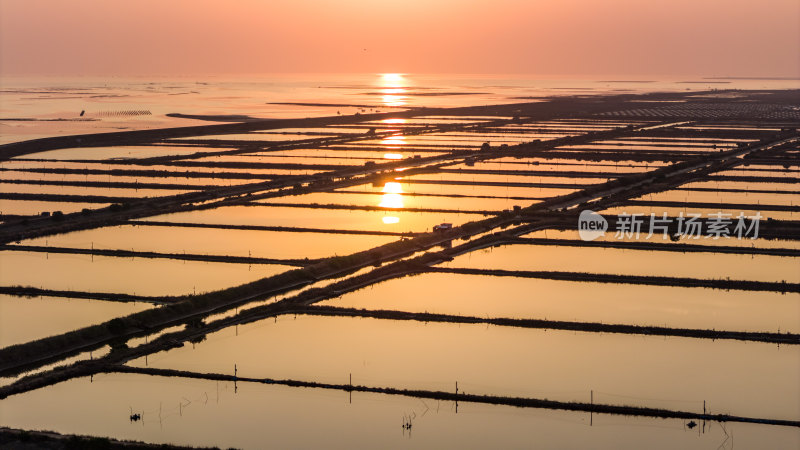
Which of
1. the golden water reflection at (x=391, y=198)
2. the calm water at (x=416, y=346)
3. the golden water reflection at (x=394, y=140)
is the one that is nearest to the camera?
the calm water at (x=416, y=346)

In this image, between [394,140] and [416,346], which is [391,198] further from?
[394,140]

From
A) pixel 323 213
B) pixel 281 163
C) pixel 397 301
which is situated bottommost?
pixel 397 301

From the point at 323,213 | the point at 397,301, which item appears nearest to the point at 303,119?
the point at 323,213

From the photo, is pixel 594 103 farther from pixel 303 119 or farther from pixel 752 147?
pixel 752 147

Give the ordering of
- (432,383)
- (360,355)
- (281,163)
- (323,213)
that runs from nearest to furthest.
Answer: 1. (432,383)
2. (360,355)
3. (323,213)
4. (281,163)

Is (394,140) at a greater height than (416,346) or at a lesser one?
greater

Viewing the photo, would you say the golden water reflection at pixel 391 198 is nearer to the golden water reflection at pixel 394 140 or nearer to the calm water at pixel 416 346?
the calm water at pixel 416 346

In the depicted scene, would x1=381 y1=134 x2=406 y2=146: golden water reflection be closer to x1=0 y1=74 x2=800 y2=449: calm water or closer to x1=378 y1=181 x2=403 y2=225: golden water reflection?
x1=378 y1=181 x2=403 y2=225: golden water reflection

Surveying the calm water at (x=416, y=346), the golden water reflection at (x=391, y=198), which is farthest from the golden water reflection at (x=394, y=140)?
the calm water at (x=416, y=346)

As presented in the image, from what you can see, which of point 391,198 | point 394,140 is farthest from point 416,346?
point 394,140

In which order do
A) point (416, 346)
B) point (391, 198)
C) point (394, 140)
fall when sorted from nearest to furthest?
point (416, 346)
point (391, 198)
point (394, 140)

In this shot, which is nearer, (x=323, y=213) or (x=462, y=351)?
(x=462, y=351)
